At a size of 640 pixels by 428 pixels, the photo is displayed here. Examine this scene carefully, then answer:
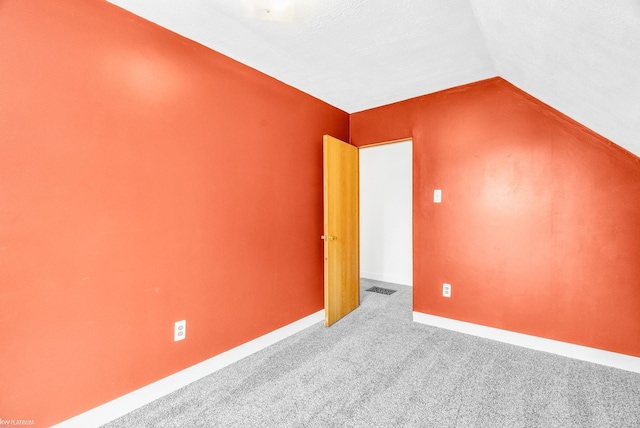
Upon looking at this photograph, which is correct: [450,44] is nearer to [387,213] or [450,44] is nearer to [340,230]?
[340,230]

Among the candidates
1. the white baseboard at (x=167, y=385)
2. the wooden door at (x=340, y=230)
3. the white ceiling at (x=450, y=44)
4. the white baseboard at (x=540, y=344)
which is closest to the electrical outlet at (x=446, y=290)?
the white baseboard at (x=540, y=344)

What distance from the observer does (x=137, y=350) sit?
5.68 feet

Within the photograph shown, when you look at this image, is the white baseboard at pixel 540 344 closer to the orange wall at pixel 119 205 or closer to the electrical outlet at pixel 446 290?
the electrical outlet at pixel 446 290

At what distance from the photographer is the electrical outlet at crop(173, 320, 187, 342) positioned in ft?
6.25

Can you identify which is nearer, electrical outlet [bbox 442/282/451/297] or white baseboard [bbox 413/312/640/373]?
white baseboard [bbox 413/312/640/373]

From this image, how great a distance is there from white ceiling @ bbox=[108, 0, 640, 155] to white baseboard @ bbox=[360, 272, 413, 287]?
2968 millimetres

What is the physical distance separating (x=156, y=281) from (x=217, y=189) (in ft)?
2.47

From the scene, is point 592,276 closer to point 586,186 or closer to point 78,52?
point 586,186

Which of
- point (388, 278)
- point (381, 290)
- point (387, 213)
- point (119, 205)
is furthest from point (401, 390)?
point (387, 213)

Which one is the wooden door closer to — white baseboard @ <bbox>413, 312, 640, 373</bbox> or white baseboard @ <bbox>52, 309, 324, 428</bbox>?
white baseboard @ <bbox>52, 309, 324, 428</bbox>

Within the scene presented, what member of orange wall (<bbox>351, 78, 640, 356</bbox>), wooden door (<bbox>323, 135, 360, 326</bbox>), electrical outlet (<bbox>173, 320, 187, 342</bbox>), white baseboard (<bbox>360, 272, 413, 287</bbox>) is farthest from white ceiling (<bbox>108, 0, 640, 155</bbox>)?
white baseboard (<bbox>360, 272, 413, 287</bbox>)

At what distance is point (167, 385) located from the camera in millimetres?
1845

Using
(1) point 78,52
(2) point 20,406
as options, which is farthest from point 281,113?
(2) point 20,406

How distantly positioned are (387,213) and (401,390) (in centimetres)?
322
